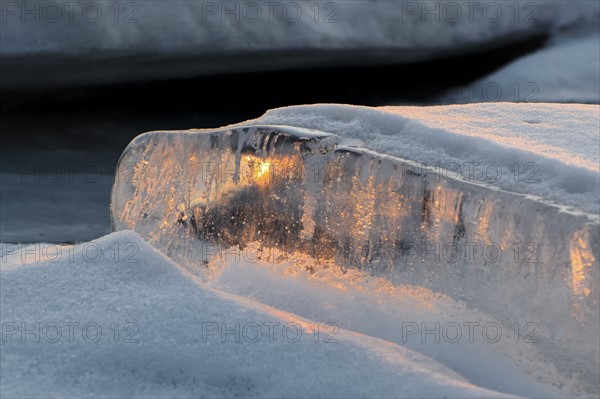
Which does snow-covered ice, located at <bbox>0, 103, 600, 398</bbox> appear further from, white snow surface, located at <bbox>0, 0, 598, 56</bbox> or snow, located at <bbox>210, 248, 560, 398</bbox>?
white snow surface, located at <bbox>0, 0, 598, 56</bbox>

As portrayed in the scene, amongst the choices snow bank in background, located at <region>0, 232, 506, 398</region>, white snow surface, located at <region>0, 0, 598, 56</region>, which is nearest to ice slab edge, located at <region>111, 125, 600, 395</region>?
snow bank in background, located at <region>0, 232, 506, 398</region>

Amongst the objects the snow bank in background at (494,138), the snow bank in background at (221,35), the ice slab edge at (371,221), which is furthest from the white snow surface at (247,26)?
the snow bank in background at (494,138)

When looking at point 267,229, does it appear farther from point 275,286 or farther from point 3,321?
point 3,321

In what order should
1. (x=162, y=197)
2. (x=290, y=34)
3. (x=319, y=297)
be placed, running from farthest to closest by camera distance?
(x=290, y=34), (x=162, y=197), (x=319, y=297)

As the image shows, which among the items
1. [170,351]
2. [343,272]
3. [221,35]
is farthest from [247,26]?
[170,351]

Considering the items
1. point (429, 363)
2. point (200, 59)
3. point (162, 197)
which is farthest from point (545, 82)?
point (429, 363)

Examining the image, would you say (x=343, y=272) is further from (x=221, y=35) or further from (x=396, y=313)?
(x=221, y=35)
